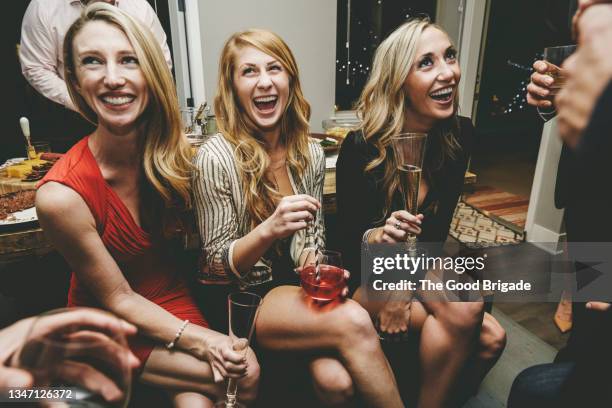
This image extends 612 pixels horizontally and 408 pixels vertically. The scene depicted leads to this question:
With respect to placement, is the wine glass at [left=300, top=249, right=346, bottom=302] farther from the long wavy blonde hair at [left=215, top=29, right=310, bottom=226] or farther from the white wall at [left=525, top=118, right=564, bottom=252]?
the white wall at [left=525, top=118, right=564, bottom=252]

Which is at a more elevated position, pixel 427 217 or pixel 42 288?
pixel 427 217

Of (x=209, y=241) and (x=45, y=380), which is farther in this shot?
(x=209, y=241)

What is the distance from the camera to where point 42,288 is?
2.08 meters

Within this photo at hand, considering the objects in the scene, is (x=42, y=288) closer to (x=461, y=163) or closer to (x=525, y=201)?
(x=461, y=163)

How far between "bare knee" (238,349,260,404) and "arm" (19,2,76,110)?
261cm

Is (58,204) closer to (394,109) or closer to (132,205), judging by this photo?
(132,205)

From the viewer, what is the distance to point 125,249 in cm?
136

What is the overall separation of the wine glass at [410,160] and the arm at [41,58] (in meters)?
2.67

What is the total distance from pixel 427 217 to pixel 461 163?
0.98 ft

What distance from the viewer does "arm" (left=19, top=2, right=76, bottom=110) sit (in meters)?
3.01

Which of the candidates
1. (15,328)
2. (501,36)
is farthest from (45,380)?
(501,36)

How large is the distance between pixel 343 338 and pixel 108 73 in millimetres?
1102

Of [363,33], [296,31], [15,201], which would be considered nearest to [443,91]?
[15,201]

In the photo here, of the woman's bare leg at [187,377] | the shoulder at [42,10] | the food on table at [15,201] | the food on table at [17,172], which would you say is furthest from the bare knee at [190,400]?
the shoulder at [42,10]
